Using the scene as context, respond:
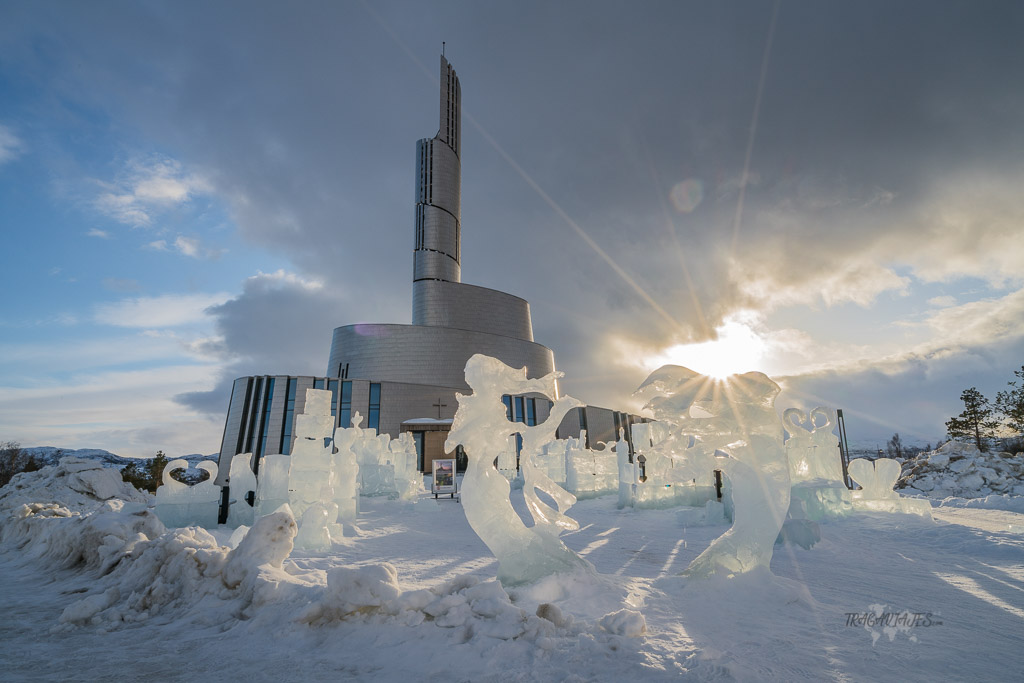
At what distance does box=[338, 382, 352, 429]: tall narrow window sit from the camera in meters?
45.6

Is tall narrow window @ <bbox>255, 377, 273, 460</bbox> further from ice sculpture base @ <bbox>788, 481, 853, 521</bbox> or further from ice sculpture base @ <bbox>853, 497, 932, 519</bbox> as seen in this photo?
ice sculpture base @ <bbox>853, 497, 932, 519</bbox>

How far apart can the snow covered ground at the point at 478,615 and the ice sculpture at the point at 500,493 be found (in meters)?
0.52

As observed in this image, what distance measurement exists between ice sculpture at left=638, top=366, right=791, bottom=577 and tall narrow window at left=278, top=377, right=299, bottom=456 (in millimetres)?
43774

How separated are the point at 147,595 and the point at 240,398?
148 feet

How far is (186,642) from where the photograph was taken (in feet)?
14.9

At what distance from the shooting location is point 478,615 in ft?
14.8

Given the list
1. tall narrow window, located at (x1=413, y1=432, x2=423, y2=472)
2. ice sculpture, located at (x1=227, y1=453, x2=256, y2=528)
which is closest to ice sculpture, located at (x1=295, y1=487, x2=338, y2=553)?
ice sculpture, located at (x1=227, y1=453, x2=256, y2=528)

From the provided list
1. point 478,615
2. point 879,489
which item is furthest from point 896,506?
point 478,615

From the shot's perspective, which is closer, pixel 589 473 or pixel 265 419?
pixel 589 473

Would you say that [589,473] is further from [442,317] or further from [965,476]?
[442,317]

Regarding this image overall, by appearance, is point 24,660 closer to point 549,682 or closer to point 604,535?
point 549,682

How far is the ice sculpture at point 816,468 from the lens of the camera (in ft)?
37.9

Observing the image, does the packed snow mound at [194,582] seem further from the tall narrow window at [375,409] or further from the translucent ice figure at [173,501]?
the tall narrow window at [375,409]

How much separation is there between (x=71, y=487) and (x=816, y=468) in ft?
75.9
